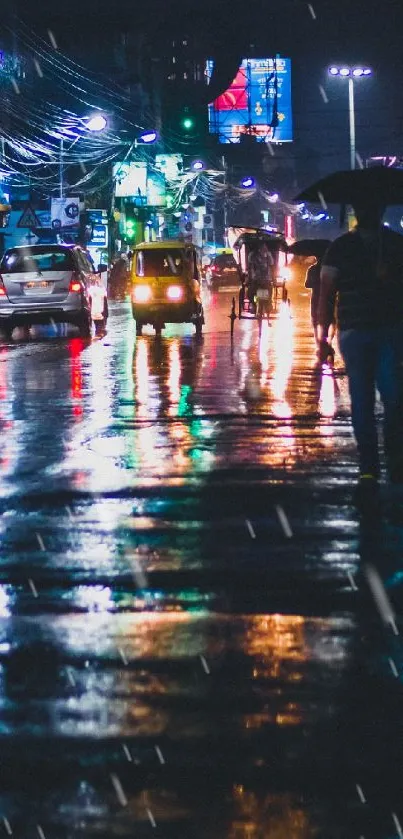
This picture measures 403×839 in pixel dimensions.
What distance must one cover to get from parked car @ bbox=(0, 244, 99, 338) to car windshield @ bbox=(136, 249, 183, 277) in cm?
298

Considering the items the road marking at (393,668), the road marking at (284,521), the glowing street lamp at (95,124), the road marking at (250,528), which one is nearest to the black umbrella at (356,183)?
the road marking at (284,521)

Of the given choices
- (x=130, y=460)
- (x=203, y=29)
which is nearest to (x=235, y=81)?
(x=203, y=29)

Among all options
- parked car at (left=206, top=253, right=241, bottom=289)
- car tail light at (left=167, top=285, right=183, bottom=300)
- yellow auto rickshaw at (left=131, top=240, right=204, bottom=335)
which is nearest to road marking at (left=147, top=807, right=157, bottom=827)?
yellow auto rickshaw at (left=131, top=240, right=204, bottom=335)

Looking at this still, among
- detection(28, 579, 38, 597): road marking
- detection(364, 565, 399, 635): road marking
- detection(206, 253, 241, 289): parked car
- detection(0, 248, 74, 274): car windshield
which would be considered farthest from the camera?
detection(206, 253, 241, 289): parked car

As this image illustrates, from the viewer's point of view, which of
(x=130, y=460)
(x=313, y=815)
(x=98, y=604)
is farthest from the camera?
(x=130, y=460)

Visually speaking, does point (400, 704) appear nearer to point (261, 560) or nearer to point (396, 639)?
point (396, 639)

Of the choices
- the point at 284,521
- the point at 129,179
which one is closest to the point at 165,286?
the point at 284,521

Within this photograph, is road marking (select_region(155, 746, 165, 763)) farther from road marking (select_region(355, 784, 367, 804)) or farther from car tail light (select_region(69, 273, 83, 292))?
car tail light (select_region(69, 273, 83, 292))

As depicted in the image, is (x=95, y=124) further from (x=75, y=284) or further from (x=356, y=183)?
(x=356, y=183)

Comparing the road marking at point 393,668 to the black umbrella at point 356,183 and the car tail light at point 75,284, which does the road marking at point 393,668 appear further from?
the car tail light at point 75,284

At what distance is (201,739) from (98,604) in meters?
2.01

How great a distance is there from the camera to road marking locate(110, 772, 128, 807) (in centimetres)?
381

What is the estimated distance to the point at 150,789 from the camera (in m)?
3.89

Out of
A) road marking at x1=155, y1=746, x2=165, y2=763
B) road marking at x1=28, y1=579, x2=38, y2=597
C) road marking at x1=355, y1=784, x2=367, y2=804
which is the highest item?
road marking at x1=355, y1=784, x2=367, y2=804
